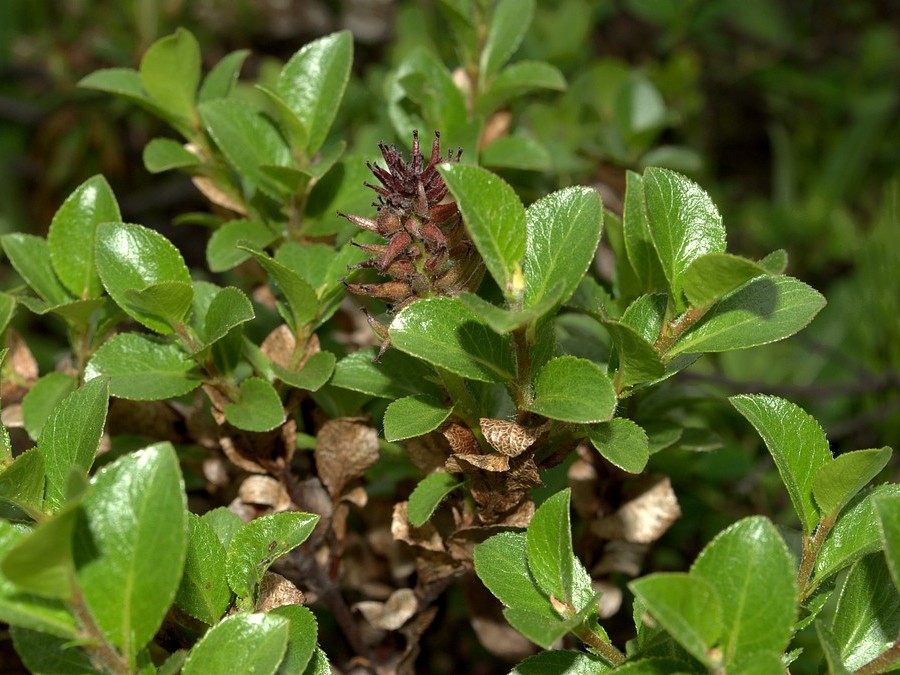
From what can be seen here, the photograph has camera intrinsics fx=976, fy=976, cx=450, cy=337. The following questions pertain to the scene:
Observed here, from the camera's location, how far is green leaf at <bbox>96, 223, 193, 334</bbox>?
0.74 m

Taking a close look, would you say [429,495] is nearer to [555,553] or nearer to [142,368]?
[555,553]

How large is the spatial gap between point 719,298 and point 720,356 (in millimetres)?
1305

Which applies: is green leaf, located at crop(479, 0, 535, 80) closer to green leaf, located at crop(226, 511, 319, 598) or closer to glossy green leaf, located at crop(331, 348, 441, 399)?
glossy green leaf, located at crop(331, 348, 441, 399)

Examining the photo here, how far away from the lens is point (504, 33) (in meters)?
1.11

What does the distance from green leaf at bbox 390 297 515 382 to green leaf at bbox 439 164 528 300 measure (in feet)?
0.11

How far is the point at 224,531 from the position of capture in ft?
2.28

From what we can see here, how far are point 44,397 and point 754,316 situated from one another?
1.92 ft

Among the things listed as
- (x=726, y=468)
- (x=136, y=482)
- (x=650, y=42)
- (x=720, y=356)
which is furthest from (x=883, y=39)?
(x=136, y=482)

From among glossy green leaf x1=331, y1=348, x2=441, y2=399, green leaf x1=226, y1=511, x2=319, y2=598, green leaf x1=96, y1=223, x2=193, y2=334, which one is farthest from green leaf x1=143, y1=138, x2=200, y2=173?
green leaf x1=226, y1=511, x2=319, y2=598

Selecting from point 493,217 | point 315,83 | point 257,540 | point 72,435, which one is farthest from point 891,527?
point 315,83

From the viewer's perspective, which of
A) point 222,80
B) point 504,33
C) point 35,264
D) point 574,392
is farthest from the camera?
point 504,33

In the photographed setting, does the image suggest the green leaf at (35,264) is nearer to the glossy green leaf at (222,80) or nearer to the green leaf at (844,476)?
the glossy green leaf at (222,80)

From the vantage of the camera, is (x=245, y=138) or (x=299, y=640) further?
(x=245, y=138)

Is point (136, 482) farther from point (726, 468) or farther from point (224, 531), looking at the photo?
point (726, 468)
